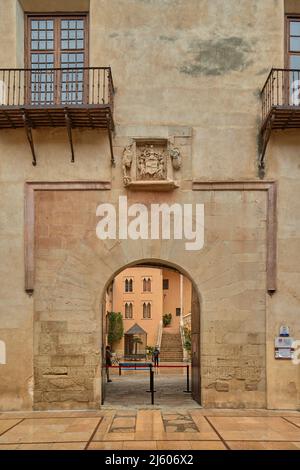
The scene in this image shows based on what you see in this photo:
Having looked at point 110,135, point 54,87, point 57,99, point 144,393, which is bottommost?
point 144,393

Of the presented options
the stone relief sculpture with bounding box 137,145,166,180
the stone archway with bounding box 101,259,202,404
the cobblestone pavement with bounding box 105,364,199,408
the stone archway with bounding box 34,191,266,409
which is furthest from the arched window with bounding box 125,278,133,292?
the stone relief sculpture with bounding box 137,145,166,180

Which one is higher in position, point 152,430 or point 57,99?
point 57,99

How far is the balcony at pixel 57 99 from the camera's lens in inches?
512

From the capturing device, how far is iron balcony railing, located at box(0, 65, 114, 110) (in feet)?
45.3

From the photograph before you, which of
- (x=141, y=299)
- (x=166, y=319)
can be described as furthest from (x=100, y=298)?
(x=166, y=319)

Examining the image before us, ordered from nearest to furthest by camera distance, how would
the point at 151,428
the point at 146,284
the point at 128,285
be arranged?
the point at 151,428, the point at 146,284, the point at 128,285

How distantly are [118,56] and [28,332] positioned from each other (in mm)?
6760

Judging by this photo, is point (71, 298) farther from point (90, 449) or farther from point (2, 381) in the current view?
point (90, 449)

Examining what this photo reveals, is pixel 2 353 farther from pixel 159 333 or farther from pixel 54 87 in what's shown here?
pixel 159 333

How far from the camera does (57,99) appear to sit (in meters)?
14.1

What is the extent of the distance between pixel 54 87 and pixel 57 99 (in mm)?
304

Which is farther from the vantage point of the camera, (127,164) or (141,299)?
(141,299)

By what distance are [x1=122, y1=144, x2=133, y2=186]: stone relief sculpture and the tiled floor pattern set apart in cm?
520

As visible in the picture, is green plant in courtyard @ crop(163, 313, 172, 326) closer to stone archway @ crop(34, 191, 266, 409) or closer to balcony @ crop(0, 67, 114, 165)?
stone archway @ crop(34, 191, 266, 409)
